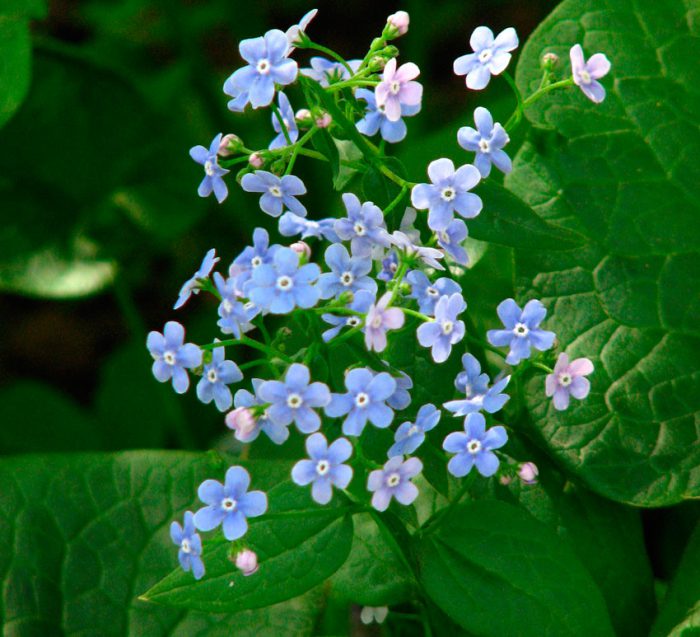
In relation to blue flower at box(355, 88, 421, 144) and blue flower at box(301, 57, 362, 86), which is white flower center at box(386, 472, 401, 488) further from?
blue flower at box(301, 57, 362, 86)

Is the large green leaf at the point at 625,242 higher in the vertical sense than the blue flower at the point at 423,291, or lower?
lower

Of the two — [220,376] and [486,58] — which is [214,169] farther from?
[486,58]

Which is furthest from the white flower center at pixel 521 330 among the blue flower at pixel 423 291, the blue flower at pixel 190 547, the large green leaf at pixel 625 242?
the blue flower at pixel 190 547

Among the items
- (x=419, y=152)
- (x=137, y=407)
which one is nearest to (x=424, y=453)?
(x=419, y=152)

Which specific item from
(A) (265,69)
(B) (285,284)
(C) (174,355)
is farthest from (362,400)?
(A) (265,69)

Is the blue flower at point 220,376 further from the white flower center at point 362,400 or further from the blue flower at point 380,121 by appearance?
the blue flower at point 380,121

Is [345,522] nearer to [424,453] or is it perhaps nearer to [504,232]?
[424,453]

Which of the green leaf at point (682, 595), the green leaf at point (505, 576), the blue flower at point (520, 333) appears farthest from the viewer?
the green leaf at point (682, 595)
